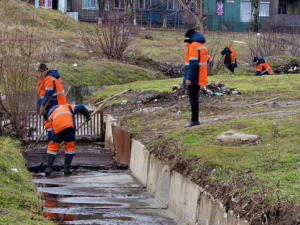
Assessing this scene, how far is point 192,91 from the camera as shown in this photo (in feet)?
29.2

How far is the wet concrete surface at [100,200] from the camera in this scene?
627 cm

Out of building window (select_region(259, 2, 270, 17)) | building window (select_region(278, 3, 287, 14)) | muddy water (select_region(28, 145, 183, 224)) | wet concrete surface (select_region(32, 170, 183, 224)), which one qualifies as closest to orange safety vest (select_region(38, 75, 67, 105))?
muddy water (select_region(28, 145, 183, 224))

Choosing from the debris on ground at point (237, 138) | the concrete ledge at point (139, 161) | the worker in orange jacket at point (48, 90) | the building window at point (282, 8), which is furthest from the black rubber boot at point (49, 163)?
the building window at point (282, 8)

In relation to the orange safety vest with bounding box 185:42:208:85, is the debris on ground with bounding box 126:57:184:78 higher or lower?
lower

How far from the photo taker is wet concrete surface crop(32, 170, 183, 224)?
6.27 meters

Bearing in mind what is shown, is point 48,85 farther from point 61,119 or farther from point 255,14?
point 255,14

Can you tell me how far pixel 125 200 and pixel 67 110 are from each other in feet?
8.98

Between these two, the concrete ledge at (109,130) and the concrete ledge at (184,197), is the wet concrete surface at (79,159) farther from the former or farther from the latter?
the concrete ledge at (184,197)

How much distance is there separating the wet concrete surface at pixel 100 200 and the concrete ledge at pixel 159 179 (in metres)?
0.12

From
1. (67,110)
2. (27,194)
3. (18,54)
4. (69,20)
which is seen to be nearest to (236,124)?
(67,110)

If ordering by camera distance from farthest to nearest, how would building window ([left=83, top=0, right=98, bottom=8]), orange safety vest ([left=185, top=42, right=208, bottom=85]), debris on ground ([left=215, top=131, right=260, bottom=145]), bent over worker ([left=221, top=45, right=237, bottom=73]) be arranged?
building window ([left=83, top=0, right=98, bottom=8]) → bent over worker ([left=221, top=45, right=237, bottom=73]) → orange safety vest ([left=185, top=42, right=208, bottom=85]) → debris on ground ([left=215, top=131, right=260, bottom=145])

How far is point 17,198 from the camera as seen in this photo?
5.93 m

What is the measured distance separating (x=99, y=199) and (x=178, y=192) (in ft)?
4.63

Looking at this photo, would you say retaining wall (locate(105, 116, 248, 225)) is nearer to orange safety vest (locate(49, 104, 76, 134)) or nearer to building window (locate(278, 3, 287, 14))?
orange safety vest (locate(49, 104, 76, 134))
